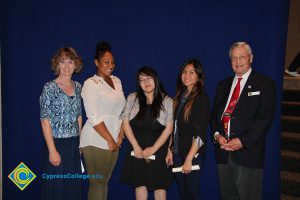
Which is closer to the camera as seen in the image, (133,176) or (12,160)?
(133,176)

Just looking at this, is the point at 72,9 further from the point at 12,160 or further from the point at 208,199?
the point at 208,199

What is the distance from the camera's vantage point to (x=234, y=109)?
8.78ft

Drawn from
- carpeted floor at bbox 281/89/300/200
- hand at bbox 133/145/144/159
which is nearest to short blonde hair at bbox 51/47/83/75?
hand at bbox 133/145/144/159

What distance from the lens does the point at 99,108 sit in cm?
282

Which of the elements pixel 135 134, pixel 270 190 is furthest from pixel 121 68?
pixel 270 190

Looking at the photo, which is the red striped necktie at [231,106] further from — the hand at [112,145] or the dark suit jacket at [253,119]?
the hand at [112,145]

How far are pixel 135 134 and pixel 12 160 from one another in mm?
1442

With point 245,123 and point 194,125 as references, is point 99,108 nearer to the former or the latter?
point 194,125

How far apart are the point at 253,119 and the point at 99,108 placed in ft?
4.14

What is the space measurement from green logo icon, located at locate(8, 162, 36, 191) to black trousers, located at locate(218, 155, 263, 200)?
192 cm

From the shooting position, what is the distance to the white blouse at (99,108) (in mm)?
2797

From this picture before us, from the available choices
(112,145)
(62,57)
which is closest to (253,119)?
(112,145)

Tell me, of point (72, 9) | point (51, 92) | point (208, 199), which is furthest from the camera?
point (208, 199)

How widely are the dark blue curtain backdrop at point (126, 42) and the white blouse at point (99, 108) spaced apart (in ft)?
1.84
